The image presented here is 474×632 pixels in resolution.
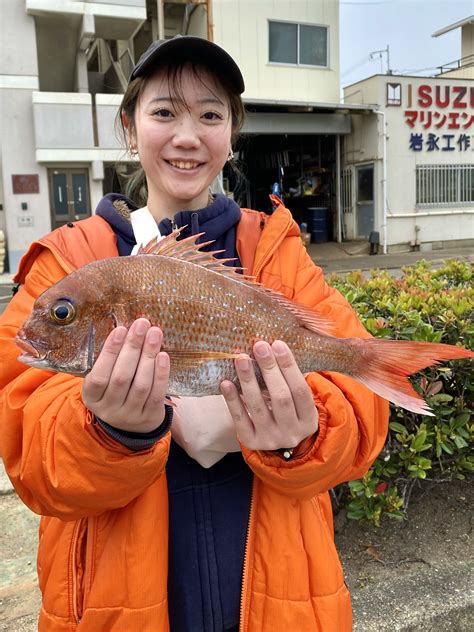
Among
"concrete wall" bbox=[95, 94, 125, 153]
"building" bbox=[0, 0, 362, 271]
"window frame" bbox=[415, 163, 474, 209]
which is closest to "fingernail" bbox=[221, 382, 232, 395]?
"building" bbox=[0, 0, 362, 271]

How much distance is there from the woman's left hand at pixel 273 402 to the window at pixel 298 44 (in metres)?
19.0

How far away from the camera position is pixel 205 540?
5.76 ft

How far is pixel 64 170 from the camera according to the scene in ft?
50.2

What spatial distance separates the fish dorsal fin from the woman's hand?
28cm

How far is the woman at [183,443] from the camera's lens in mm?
1445

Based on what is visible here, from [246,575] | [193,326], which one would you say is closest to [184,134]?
[193,326]

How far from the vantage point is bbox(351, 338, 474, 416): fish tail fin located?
4.95ft

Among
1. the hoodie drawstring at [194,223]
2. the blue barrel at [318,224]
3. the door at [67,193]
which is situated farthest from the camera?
the blue barrel at [318,224]

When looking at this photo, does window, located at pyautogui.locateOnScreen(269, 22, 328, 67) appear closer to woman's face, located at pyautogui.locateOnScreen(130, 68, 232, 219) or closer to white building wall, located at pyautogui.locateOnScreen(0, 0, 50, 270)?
white building wall, located at pyautogui.locateOnScreen(0, 0, 50, 270)

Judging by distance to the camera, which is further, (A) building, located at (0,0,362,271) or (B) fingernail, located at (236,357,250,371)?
(A) building, located at (0,0,362,271)

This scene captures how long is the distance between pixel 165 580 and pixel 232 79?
5.50ft

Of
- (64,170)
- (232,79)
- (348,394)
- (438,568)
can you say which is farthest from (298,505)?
(64,170)

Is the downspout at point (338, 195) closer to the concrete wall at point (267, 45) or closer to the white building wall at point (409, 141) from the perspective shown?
the white building wall at point (409, 141)

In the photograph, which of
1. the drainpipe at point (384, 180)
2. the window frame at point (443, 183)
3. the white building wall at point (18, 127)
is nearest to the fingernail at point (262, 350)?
the white building wall at point (18, 127)
